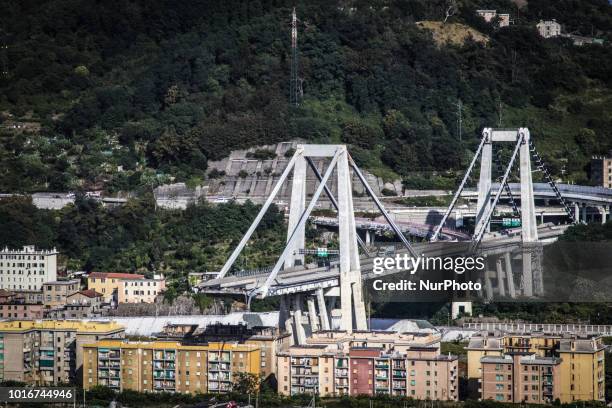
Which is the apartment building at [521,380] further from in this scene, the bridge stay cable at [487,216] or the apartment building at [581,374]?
the bridge stay cable at [487,216]

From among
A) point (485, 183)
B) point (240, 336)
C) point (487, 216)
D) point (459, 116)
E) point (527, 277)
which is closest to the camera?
point (240, 336)

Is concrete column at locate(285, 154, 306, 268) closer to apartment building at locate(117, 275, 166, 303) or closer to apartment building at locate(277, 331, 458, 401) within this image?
apartment building at locate(277, 331, 458, 401)

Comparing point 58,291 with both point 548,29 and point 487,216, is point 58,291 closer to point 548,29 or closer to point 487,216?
point 487,216

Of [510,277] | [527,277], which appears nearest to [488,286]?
[510,277]

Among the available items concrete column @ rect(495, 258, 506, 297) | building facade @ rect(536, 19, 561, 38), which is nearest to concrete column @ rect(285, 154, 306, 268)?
concrete column @ rect(495, 258, 506, 297)

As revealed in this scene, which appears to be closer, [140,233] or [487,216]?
[487,216]

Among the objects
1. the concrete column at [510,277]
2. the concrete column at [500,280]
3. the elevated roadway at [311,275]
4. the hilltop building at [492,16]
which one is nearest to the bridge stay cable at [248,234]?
the elevated roadway at [311,275]
